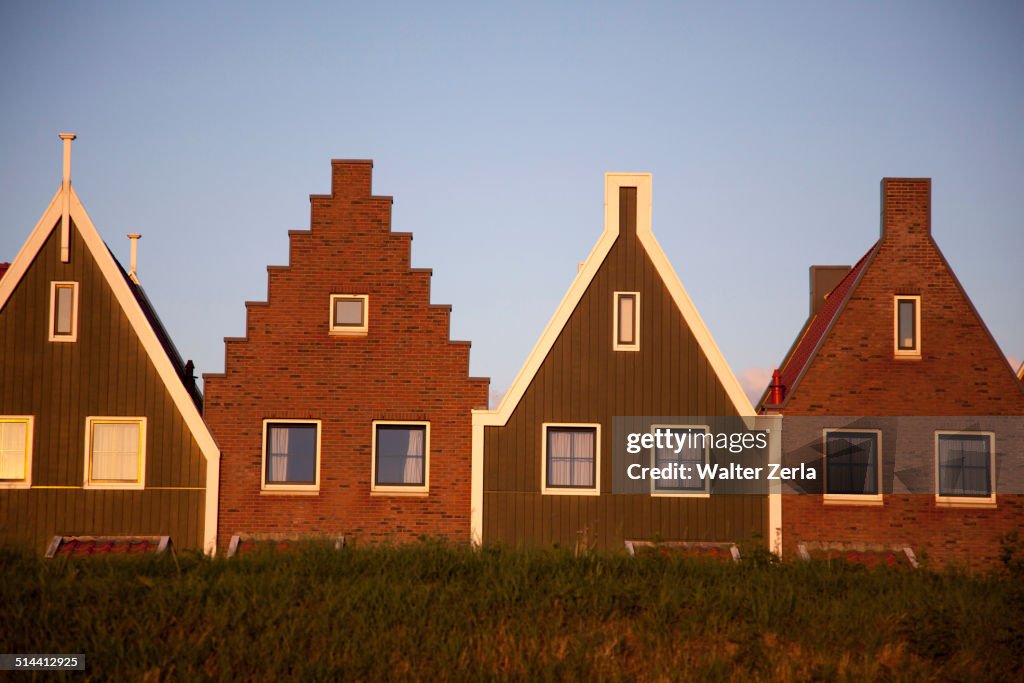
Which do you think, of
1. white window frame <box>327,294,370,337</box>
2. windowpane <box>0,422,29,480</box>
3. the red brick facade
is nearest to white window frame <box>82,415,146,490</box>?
windowpane <box>0,422,29,480</box>

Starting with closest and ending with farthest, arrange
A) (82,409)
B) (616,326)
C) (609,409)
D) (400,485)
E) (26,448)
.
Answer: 1. (26,448)
2. (82,409)
3. (400,485)
4. (609,409)
5. (616,326)

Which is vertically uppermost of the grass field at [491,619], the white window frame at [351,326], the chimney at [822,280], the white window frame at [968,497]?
the chimney at [822,280]

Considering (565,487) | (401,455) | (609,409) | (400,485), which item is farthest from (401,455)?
(609,409)

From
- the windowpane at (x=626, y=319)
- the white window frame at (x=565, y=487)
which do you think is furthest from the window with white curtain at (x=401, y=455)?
the windowpane at (x=626, y=319)

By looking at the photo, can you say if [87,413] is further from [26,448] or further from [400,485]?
[400,485]

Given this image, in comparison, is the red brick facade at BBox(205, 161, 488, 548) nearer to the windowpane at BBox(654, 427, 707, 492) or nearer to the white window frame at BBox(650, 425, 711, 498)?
the white window frame at BBox(650, 425, 711, 498)

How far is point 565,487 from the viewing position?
2852cm

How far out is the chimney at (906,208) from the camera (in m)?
29.6

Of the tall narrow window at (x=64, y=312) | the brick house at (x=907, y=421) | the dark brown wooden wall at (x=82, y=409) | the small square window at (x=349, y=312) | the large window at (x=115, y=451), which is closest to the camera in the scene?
the dark brown wooden wall at (x=82, y=409)

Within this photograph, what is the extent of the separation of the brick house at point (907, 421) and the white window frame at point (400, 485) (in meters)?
8.38

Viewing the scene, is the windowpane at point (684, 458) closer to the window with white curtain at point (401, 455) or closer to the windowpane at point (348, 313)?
the window with white curtain at point (401, 455)

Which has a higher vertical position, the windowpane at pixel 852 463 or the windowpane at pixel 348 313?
the windowpane at pixel 348 313

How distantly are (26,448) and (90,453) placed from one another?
148cm

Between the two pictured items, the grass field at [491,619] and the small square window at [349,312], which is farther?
the small square window at [349,312]
